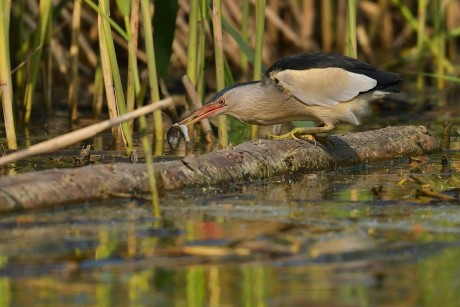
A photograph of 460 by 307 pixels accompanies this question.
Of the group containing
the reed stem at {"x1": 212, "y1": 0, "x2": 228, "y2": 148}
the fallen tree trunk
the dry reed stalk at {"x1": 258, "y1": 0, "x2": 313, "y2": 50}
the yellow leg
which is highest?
the dry reed stalk at {"x1": 258, "y1": 0, "x2": 313, "y2": 50}

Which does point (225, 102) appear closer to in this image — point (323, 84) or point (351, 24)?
point (323, 84)

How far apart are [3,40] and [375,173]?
2.51m

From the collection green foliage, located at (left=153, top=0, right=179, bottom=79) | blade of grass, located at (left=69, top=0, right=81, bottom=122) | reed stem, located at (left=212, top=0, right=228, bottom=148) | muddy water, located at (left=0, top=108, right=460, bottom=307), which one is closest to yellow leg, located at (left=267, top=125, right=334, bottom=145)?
reed stem, located at (left=212, top=0, right=228, bottom=148)

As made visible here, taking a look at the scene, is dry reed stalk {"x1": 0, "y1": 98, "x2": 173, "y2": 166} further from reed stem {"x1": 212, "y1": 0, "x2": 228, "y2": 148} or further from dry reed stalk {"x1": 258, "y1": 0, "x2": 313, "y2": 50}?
dry reed stalk {"x1": 258, "y1": 0, "x2": 313, "y2": 50}

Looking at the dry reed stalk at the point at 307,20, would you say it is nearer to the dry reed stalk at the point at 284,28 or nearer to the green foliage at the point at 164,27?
the dry reed stalk at the point at 284,28

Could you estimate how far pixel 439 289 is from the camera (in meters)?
3.62

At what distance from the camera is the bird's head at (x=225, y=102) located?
267 inches

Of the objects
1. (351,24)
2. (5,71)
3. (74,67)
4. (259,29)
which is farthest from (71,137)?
(74,67)

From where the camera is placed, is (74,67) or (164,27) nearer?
(164,27)

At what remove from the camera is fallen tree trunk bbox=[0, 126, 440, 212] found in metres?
4.94

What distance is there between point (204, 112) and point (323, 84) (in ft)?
2.70

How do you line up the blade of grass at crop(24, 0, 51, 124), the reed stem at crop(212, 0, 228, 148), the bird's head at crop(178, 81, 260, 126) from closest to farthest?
the bird's head at crop(178, 81, 260, 126), the reed stem at crop(212, 0, 228, 148), the blade of grass at crop(24, 0, 51, 124)

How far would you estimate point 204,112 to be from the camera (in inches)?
270

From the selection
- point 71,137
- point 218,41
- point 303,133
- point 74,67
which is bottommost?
point 71,137
